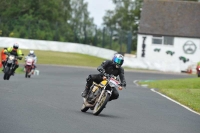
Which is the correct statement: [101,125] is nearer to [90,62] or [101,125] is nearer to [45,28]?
[90,62]

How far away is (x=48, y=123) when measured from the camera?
563 inches

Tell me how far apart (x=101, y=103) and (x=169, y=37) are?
54.4 meters

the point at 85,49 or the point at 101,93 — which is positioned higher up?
the point at 101,93

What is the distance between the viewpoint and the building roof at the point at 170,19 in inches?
2800

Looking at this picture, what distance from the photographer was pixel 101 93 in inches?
688

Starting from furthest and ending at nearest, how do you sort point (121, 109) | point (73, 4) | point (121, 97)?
point (73, 4) < point (121, 97) < point (121, 109)

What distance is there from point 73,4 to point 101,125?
110 m

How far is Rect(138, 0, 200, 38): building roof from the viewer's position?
7112cm

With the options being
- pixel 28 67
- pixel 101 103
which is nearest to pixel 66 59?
pixel 28 67

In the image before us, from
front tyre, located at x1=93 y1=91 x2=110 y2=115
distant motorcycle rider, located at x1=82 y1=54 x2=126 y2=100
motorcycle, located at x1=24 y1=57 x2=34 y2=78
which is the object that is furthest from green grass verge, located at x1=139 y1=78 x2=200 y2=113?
motorcycle, located at x1=24 y1=57 x2=34 y2=78

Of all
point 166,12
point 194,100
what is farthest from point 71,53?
point 194,100

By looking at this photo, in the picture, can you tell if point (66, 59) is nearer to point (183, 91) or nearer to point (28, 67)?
point (28, 67)

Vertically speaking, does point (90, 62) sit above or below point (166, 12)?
below

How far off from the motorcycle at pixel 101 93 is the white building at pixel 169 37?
52.6m
